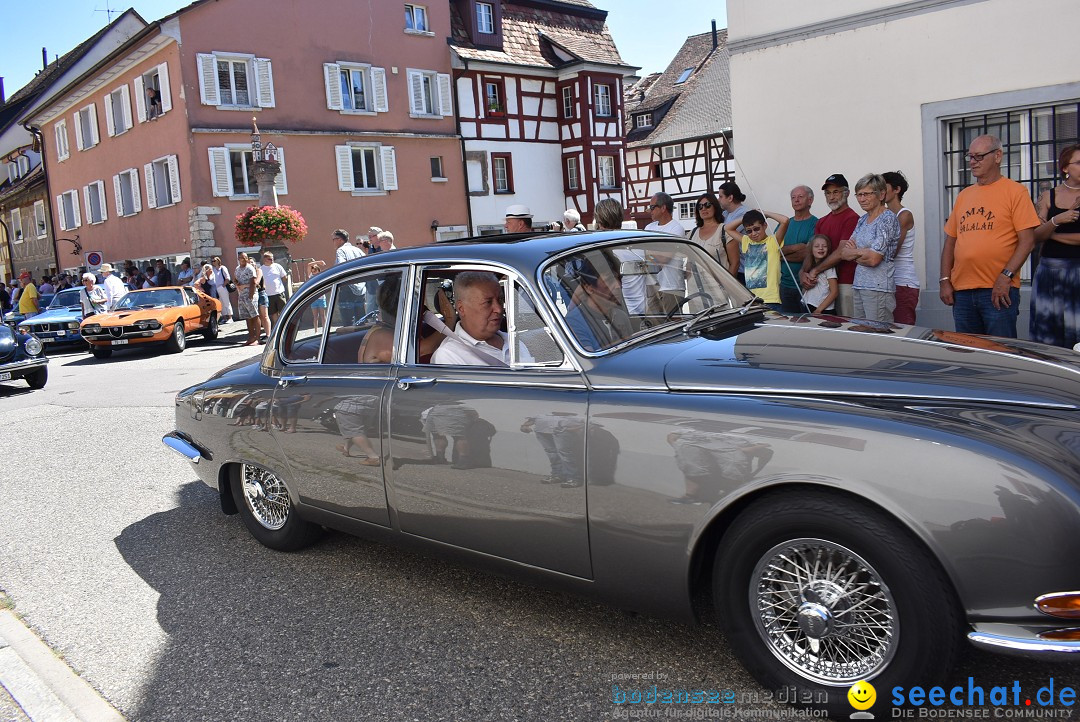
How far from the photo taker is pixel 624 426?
9.81 feet

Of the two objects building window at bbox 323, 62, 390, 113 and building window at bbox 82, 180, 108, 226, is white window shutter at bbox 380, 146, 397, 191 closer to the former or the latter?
building window at bbox 323, 62, 390, 113

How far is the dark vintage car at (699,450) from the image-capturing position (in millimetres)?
2395

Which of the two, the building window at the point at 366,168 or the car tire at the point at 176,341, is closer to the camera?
the car tire at the point at 176,341

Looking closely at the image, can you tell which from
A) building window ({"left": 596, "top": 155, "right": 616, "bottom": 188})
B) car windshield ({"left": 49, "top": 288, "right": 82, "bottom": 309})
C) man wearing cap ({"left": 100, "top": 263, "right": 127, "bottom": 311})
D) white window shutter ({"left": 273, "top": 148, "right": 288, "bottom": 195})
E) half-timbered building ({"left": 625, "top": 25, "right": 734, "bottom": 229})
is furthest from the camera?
building window ({"left": 596, "top": 155, "right": 616, "bottom": 188})

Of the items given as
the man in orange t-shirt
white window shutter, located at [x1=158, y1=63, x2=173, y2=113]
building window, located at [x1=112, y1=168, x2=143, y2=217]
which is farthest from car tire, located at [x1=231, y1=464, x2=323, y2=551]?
building window, located at [x1=112, y1=168, x2=143, y2=217]

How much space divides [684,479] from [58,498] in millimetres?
5356

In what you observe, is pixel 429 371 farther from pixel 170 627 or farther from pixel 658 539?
pixel 170 627

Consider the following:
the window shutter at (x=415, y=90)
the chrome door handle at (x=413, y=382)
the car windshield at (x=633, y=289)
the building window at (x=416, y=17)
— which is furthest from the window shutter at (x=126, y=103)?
the car windshield at (x=633, y=289)

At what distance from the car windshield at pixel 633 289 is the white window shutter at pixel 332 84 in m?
28.6

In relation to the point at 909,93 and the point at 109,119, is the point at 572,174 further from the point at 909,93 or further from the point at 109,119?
the point at 909,93

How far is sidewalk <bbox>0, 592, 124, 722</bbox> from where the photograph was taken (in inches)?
127

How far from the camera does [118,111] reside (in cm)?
3153

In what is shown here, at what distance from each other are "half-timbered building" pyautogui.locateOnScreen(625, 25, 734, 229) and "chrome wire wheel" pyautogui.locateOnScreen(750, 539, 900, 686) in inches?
1291

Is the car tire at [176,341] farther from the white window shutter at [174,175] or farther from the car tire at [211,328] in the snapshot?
the white window shutter at [174,175]
